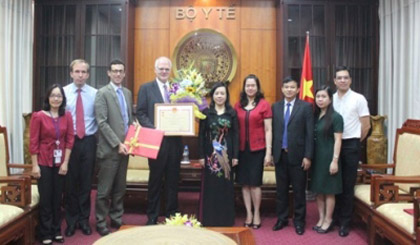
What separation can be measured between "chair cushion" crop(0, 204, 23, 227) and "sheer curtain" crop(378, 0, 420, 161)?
12.8 feet

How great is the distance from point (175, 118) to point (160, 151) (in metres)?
0.33

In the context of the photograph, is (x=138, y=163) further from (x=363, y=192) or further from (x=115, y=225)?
(x=363, y=192)

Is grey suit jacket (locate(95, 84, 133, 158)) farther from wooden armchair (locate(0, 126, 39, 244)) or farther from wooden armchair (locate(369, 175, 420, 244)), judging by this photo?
wooden armchair (locate(369, 175, 420, 244))

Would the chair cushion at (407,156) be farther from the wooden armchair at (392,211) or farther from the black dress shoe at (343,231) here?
the black dress shoe at (343,231)

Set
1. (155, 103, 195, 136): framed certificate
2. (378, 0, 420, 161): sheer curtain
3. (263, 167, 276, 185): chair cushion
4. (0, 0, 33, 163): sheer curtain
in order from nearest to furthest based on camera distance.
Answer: (155, 103, 195, 136): framed certificate → (263, 167, 276, 185): chair cushion → (378, 0, 420, 161): sheer curtain → (0, 0, 33, 163): sheer curtain

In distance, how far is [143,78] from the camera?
5.33 m

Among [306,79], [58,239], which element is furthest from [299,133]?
[58,239]

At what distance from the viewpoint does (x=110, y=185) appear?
10.7 feet

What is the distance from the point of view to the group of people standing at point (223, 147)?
324 cm

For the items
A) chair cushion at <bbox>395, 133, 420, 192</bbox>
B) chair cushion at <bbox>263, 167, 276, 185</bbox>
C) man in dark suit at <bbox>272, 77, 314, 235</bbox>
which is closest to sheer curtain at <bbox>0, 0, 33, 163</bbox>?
chair cushion at <bbox>263, 167, 276, 185</bbox>

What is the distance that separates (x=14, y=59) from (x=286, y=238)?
379 cm

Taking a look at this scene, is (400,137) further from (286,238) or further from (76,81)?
(76,81)

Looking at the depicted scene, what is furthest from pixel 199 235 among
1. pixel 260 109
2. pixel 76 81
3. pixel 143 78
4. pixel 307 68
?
pixel 143 78

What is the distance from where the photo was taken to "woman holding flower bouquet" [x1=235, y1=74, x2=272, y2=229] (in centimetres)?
337
